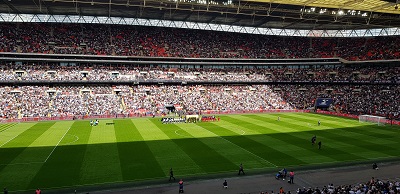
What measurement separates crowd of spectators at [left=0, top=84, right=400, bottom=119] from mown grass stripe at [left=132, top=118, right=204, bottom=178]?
18763 mm

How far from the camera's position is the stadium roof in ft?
145

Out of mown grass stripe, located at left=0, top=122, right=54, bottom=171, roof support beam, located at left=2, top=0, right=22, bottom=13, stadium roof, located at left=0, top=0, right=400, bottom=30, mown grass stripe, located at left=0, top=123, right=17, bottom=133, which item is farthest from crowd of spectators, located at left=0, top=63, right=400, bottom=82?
mown grass stripe, located at left=0, top=122, right=54, bottom=171

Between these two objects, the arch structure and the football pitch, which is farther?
the arch structure

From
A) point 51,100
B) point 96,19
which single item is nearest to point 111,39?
point 96,19

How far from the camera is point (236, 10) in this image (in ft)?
173

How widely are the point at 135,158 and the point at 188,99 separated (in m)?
35.0

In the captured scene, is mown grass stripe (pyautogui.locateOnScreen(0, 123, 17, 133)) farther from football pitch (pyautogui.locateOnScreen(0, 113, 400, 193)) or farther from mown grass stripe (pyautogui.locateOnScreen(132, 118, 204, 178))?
mown grass stripe (pyautogui.locateOnScreen(132, 118, 204, 178))

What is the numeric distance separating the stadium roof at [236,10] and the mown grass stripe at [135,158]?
2212 centimetres

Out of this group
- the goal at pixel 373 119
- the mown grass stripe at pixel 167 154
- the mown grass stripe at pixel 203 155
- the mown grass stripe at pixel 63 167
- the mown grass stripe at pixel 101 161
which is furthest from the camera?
the goal at pixel 373 119

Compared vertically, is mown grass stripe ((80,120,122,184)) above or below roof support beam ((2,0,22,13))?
below

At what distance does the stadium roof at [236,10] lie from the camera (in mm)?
44312

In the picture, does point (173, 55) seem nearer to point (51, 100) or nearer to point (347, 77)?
point (51, 100)

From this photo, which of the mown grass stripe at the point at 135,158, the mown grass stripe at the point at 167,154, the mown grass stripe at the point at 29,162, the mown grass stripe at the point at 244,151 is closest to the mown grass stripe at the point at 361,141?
the mown grass stripe at the point at 244,151

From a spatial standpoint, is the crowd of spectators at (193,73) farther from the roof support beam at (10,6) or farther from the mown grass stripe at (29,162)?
the mown grass stripe at (29,162)
